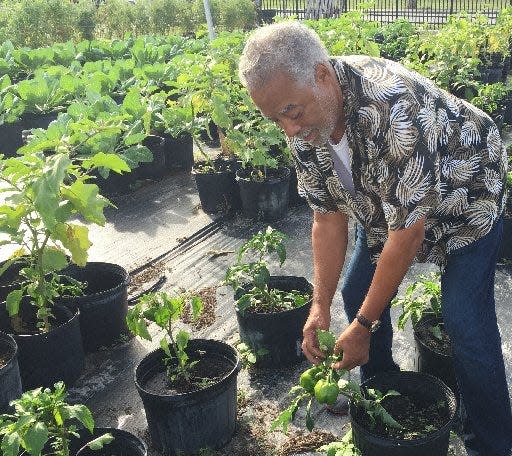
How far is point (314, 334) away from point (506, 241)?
2.51 meters

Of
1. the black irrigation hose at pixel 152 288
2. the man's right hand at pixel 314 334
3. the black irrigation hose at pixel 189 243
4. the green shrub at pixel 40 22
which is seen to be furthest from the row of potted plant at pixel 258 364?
the green shrub at pixel 40 22

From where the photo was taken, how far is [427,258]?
228 cm

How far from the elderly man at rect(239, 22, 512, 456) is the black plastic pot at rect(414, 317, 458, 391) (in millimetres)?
293

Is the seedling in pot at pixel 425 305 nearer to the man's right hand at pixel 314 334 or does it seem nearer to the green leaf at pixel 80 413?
the man's right hand at pixel 314 334

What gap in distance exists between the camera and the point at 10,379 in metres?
2.84

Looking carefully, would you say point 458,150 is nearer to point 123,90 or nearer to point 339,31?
point 339,31

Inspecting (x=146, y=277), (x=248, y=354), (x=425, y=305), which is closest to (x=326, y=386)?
(x=425, y=305)

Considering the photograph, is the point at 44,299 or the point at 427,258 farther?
the point at 44,299

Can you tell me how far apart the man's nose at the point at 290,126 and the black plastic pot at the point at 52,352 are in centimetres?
185

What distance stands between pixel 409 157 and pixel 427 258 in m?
0.62

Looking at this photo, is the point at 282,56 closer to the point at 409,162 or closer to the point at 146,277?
the point at 409,162

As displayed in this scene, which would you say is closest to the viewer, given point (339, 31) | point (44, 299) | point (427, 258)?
point (427, 258)

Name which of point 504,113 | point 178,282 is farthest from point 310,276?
point 504,113

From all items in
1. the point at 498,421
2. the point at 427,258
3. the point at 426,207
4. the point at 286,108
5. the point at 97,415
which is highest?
the point at 286,108
